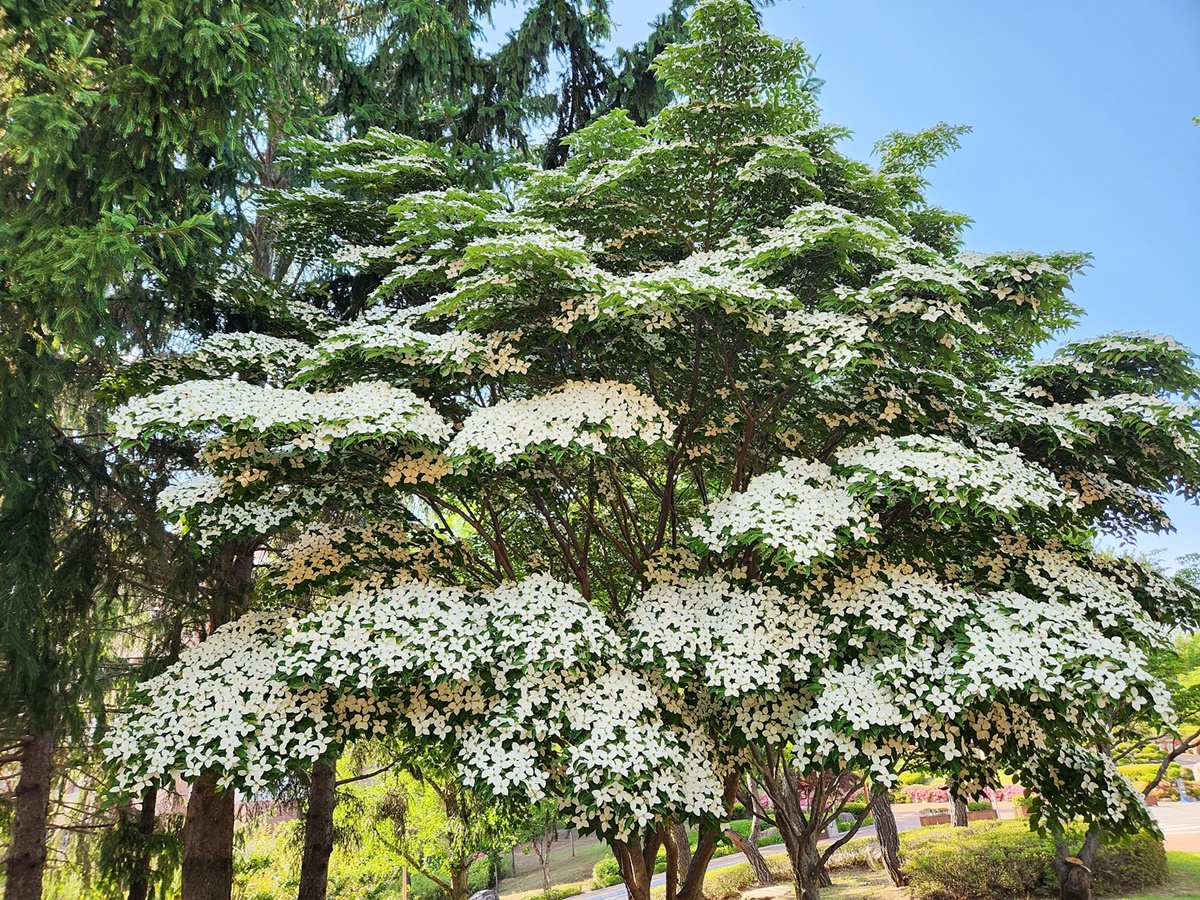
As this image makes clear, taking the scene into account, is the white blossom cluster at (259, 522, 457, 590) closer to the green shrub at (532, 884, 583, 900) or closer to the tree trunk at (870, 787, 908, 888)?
the tree trunk at (870, 787, 908, 888)

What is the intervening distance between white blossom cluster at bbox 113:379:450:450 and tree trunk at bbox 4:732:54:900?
4014 mm

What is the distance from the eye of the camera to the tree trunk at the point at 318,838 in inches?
338

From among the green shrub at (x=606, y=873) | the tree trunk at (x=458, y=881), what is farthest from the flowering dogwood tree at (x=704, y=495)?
the green shrub at (x=606, y=873)

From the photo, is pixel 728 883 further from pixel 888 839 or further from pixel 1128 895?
pixel 1128 895

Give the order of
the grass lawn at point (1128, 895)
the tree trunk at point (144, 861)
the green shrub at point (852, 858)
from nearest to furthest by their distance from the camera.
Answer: the tree trunk at point (144, 861) → the grass lawn at point (1128, 895) → the green shrub at point (852, 858)

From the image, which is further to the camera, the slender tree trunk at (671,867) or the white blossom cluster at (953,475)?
the slender tree trunk at (671,867)

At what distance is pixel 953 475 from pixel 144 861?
9594mm

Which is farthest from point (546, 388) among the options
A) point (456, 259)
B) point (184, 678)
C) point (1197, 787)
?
point (1197, 787)

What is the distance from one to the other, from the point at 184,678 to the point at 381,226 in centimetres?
463

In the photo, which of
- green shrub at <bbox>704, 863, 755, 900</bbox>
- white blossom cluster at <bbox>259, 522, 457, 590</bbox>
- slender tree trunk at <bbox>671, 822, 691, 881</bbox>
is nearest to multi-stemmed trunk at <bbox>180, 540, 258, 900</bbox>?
white blossom cluster at <bbox>259, 522, 457, 590</bbox>

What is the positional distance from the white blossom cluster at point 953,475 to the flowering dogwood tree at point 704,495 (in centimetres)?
3

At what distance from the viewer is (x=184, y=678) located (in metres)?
5.42

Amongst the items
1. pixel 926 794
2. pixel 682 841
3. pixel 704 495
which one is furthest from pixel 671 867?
pixel 926 794

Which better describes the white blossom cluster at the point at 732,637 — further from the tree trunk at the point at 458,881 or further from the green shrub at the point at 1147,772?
the green shrub at the point at 1147,772
